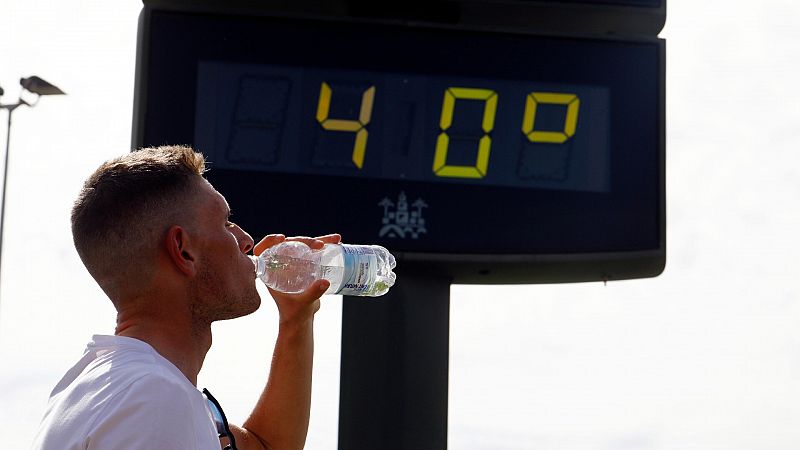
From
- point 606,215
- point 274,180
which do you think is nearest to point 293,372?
point 274,180

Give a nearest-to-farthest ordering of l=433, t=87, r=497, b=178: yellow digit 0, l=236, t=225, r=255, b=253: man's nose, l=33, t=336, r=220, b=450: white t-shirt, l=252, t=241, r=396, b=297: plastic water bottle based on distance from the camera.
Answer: l=33, t=336, r=220, b=450: white t-shirt, l=236, t=225, r=255, b=253: man's nose, l=252, t=241, r=396, b=297: plastic water bottle, l=433, t=87, r=497, b=178: yellow digit 0

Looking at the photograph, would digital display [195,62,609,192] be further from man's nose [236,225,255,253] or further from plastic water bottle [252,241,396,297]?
man's nose [236,225,255,253]

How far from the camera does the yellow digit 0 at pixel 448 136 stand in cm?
580

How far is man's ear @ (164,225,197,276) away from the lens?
235cm

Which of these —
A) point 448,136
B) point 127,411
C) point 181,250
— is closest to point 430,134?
point 448,136

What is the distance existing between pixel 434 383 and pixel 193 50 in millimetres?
1707

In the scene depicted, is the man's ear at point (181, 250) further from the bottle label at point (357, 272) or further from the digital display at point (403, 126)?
the digital display at point (403, 126)

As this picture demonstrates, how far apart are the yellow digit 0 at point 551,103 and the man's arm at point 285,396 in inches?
124

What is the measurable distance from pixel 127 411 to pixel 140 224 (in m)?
0.47

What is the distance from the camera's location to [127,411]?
196 centimetres

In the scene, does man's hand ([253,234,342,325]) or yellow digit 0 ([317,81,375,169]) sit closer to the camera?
man's hand ([253,234,342,325])

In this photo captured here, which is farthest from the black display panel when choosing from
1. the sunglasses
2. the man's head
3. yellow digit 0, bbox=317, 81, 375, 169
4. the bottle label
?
the man's head

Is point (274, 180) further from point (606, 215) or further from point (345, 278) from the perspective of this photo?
point (345, 278)

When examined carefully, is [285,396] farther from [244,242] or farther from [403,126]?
[403,126]
